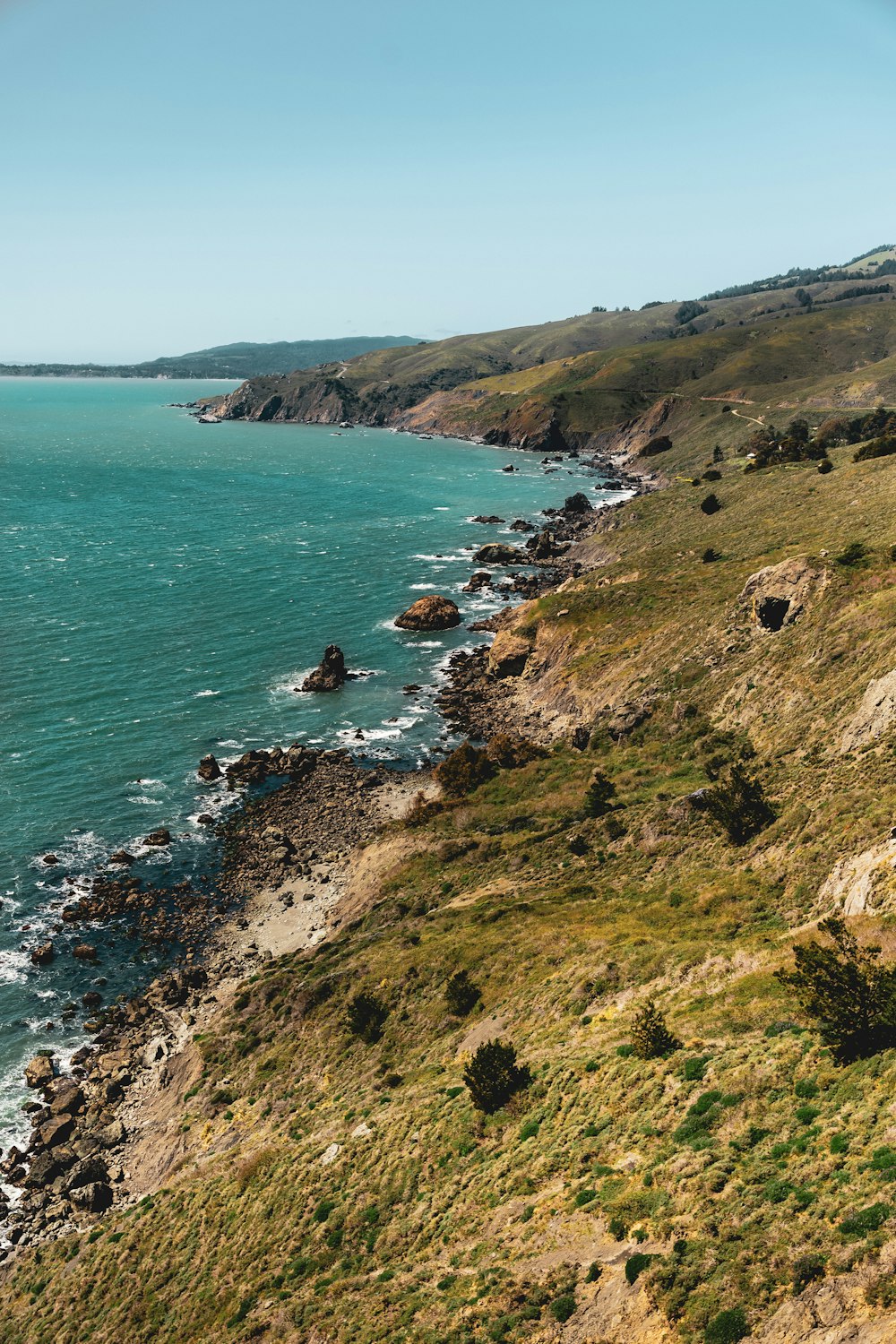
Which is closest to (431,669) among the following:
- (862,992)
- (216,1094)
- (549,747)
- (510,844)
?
(549,747)

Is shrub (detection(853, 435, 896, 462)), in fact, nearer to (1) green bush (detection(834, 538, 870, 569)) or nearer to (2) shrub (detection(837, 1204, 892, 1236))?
(1) green bush (detection(834, 538, 870, 569))

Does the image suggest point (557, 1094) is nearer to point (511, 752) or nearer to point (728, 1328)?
point (728, 1328)

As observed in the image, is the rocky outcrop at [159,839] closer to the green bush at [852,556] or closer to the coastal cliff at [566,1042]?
the coastal cliff at [566,1042]

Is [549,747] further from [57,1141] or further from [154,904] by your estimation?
[57,1141]

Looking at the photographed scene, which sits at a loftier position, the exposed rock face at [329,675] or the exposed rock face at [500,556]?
the exposed rock face at [500,556]

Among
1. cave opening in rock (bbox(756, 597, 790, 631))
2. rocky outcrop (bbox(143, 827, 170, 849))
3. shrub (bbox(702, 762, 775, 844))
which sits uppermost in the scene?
cave opening in rock (bbox(756, 597, 790, 631))

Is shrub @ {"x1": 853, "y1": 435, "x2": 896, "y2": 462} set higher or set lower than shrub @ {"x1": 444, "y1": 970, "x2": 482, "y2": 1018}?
higher

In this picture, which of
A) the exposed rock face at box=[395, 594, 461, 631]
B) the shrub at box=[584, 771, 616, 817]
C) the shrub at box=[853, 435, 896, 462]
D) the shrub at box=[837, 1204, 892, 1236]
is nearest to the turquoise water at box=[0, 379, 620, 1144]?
the exposed rock face at box=[395, 594, 461, 631]

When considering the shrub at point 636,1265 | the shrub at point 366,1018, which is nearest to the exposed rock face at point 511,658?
the shrub at point 366,1018
